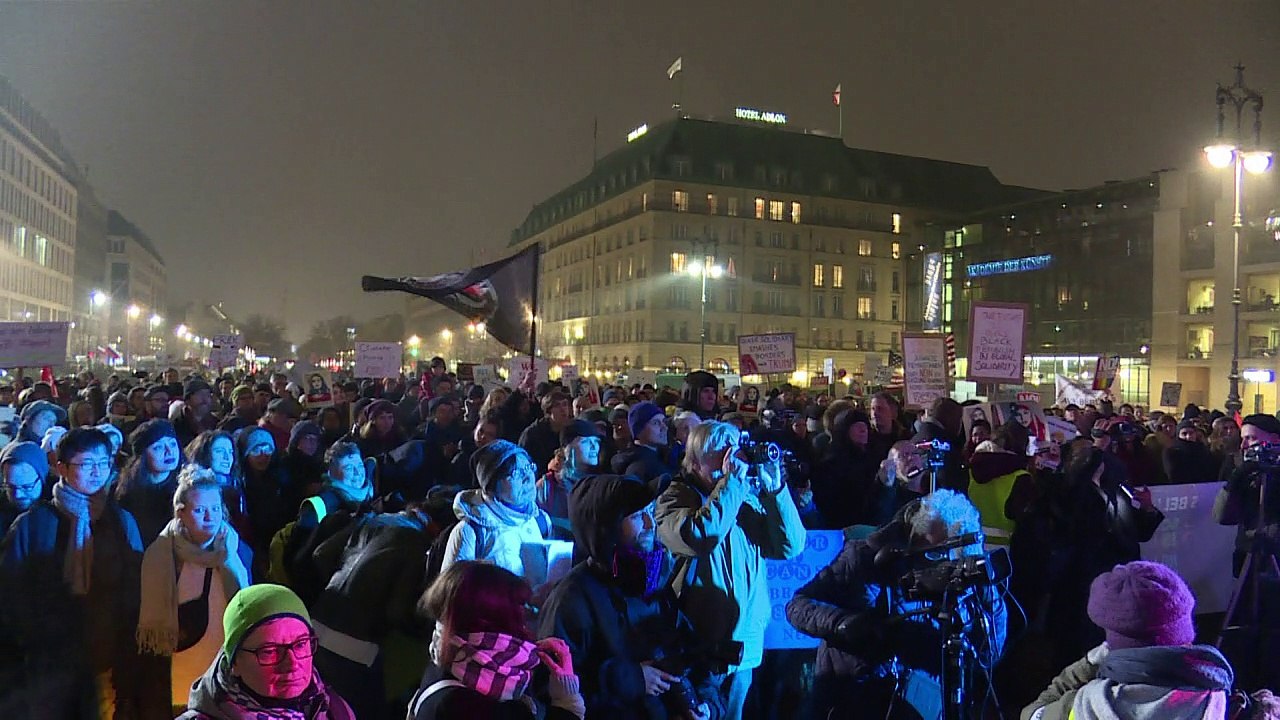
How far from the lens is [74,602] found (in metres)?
4.36

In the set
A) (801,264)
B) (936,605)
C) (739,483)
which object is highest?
(801,264)

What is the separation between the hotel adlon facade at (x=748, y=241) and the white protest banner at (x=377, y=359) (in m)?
60.7

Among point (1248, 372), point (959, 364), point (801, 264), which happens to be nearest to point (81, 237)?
point (801, 264)

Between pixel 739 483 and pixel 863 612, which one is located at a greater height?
pixel 739 483

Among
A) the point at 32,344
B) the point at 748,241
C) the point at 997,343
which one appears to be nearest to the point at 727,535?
the point at 997,343

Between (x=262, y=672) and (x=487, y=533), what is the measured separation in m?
1.46

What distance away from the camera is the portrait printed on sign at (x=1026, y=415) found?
9898mm

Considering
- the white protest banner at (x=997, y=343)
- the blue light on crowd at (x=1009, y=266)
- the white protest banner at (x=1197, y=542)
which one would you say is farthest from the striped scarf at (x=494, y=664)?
the blue light on crowd at (x=1009, y=266)

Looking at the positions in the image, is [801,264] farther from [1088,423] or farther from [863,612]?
[863,612]

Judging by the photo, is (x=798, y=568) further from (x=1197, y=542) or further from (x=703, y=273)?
(x=703, y=273)

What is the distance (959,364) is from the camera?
61.4 meters

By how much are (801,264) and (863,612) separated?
84.6 metres

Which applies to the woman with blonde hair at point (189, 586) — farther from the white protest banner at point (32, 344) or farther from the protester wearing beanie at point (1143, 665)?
the white protest banner at point (32, 344)

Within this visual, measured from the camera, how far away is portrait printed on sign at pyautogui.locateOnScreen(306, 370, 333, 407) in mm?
14048
